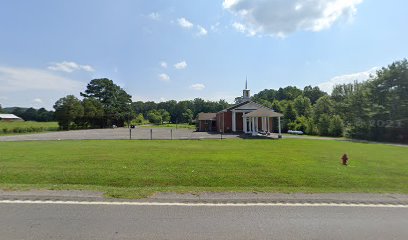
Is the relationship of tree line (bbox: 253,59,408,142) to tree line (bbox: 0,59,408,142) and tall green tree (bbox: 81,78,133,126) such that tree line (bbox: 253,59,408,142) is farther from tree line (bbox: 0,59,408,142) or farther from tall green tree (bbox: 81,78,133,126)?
tall green tree (bbox: 81,78,133,126)

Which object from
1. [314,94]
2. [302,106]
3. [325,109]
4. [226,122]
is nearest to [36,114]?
[226,122]

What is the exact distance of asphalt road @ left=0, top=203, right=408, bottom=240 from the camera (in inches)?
170

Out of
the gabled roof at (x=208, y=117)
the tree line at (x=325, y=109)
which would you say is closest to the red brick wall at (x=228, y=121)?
the gabled roof at (x=208, y=117)

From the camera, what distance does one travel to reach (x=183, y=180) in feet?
27.7

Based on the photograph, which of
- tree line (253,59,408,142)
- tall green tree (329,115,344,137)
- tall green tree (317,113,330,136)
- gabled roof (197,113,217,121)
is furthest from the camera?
gabled roof (197,113,217,121)

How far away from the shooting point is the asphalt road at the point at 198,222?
170 inches

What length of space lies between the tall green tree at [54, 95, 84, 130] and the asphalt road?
215 feet

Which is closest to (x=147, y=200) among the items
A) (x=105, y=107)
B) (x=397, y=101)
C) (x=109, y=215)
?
(x=109, y=215)

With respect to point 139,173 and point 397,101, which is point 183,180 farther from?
point 397,101

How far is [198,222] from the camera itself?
4812 mm

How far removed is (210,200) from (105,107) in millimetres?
83795

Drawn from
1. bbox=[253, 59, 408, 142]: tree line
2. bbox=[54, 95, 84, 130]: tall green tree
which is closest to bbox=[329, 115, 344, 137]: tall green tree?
bbox=[253, 59, 408, 142]: tree line

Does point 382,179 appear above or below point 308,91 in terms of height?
below

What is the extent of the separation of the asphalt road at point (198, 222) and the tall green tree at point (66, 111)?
65621 mm
